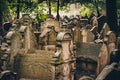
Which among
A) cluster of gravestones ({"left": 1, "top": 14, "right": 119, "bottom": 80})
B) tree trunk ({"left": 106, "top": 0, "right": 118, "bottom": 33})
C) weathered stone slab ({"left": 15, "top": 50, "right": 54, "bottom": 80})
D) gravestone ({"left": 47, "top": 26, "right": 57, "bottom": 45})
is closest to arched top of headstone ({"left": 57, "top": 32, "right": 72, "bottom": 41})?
cluster of gravestones ({"left": 1, "top": 14, "right": 119, "bottom": 80})

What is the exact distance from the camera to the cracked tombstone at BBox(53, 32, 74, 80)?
12234mm

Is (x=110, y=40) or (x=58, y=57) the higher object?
(x=110, y=40)

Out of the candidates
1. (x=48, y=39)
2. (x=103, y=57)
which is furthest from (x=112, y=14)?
(x=103, y=57)

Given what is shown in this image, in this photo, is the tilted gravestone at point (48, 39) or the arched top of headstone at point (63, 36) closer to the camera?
the arched top of headstone at point (63, 36)

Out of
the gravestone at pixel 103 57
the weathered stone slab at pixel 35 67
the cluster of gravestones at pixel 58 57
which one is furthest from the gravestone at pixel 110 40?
the weathered stone slab at pixel 35 67

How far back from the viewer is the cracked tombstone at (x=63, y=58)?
12.2 metres

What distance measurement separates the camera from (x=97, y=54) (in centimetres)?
1520

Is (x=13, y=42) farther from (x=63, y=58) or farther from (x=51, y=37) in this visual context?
(x=51, y=37)

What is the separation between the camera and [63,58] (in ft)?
41.0

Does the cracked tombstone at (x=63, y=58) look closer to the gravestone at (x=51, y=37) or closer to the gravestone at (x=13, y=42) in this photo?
the gravestone at (x=13, y=42)

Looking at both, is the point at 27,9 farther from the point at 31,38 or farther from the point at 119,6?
the point at 31,38

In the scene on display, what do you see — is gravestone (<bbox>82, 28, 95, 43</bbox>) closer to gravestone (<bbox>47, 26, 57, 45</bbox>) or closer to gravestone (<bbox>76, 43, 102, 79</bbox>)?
gravestone (<bbox>47, 26, 57, 45</bbox>)

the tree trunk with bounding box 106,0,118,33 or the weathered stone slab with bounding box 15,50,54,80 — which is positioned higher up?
the tree trunk with bounding box 106,0,118,33

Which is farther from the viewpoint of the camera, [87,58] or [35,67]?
[87,58]
